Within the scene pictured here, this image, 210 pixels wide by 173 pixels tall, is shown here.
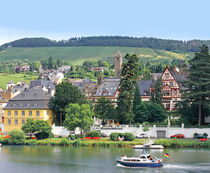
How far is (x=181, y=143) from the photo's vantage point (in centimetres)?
8581

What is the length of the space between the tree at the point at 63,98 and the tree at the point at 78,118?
341 inches

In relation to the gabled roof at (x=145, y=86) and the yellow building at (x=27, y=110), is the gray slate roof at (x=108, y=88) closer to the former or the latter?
the gabled roof at (x=145, y=86)

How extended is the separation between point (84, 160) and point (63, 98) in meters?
38.3

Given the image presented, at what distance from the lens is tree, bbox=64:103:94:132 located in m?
98.1

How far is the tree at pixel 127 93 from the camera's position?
340ft

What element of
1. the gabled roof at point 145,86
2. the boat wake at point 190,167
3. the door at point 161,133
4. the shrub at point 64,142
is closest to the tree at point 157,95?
the gabled roof at point 145,86

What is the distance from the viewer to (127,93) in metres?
104

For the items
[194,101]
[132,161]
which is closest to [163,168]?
[132,161]

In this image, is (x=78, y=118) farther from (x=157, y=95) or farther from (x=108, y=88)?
(x=108, y=88)

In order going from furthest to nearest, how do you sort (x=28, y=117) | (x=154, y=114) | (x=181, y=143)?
1. (x=28, y=117)
2. (x=154, y=114)
3. (x=181, y=143)

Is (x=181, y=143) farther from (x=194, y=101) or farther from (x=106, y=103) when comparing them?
(x=106, y=103)

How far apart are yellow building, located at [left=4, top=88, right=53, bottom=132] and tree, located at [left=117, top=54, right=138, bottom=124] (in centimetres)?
1916

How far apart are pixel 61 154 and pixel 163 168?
21115 mm

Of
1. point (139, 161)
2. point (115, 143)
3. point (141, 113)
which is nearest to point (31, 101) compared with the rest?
point (141, 113)
